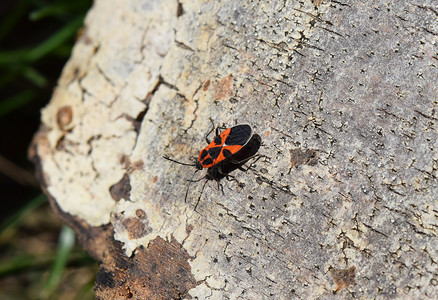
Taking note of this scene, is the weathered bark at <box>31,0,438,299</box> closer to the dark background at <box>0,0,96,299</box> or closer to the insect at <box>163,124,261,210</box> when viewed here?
the insect at <box>163,124,261,210</box>

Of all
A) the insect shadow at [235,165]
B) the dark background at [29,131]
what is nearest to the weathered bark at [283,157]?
the insect shadow at [235,165]

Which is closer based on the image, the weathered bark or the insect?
the weathered bark

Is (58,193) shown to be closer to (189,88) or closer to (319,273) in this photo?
(189,88)

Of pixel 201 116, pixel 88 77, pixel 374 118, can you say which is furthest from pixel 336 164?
pixel 88 77

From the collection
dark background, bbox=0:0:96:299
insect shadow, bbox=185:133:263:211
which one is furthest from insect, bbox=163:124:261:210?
dark background, bbox=0:0:96:299

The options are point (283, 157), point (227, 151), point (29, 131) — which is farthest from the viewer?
point (29, 131)

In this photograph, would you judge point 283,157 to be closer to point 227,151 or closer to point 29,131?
point 227,151

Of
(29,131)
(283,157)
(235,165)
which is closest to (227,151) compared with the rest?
(235,165)
